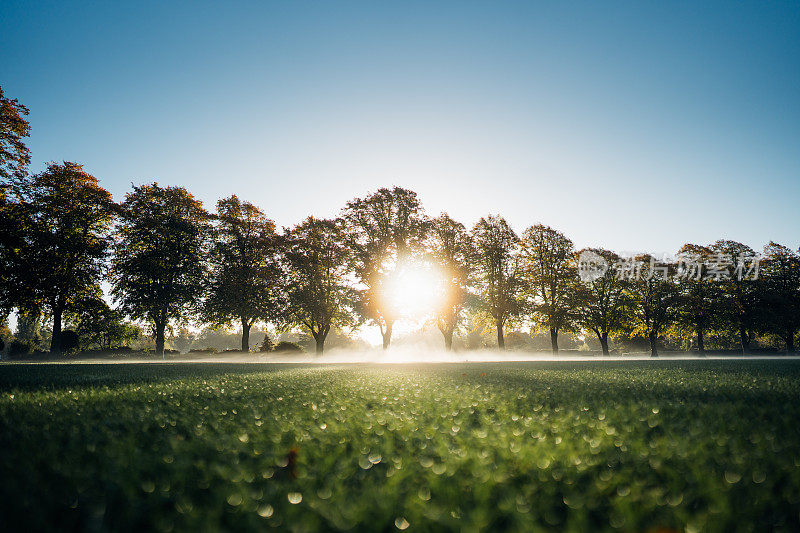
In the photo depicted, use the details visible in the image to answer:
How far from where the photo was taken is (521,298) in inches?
1492

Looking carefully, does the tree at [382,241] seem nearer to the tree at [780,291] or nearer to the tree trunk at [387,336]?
the tree trunk at [387,336]

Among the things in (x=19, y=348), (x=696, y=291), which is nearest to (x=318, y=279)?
(x=19, y=348)

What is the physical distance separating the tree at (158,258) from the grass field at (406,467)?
109ft

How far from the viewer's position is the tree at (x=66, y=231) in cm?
2745

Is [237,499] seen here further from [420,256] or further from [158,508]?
[420,256]

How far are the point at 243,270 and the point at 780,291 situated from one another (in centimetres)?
6155

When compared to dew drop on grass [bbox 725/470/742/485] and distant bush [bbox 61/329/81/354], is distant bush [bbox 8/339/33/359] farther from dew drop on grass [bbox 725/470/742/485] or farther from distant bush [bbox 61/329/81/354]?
dew drop on grass [bbox 725/470/742/485]

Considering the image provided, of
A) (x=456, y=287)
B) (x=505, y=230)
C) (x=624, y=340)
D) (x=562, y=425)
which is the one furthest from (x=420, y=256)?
(x=624, y=340)

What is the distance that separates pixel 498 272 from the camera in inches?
1505

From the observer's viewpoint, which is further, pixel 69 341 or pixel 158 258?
pixel 69 341

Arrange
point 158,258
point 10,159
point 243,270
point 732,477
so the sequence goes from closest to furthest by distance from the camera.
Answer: point 732,477
point 10,159
point 158,258
point 243,270

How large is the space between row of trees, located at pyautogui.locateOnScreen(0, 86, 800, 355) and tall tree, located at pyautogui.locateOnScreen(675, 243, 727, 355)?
155 millimetres

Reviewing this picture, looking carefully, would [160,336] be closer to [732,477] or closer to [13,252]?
[13,252]

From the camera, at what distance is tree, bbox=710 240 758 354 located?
41.8 m
